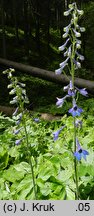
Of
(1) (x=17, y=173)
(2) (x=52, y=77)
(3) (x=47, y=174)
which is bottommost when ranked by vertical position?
(2) (x=52, y=77)

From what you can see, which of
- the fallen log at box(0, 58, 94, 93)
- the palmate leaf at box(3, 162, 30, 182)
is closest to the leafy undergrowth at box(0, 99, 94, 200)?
the palmate leaf at box(3, 162, 30, 182)

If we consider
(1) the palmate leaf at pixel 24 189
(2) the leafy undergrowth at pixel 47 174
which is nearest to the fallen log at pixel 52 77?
(2) the leafy undergrowth at pixel 47 174

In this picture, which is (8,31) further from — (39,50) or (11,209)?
(11,209)

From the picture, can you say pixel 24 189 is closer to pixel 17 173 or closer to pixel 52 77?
pixel 17 173

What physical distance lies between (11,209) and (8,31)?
3618cm

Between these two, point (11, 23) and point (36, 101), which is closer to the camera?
point (36, 101)

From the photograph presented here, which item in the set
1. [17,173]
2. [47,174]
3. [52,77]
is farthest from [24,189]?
[52,77]

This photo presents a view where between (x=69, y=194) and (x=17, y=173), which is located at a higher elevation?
(x=69, y=194)

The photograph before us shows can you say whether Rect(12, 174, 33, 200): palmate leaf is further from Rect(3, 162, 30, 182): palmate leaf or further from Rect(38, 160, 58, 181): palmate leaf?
Rect(3, 162, 30, 182): palmate leaf

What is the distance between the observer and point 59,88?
2059cm

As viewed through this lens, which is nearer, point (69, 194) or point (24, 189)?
point (69, 194)

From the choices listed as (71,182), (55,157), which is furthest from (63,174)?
(55,157)

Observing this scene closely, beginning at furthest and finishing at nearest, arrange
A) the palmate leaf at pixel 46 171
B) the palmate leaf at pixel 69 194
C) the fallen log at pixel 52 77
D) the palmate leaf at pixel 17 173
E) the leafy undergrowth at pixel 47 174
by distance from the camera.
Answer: the fallen log at pixel 52 77 < the palmate leaf at pixel 17 173 < the palmate leaf at pixel 46 171 < the leafy undergrowth at pixel 47 174 < the palmate leaf at pixel 69 194

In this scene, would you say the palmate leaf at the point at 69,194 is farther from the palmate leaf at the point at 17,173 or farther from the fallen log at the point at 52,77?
the fallen log at the point at 52,77
